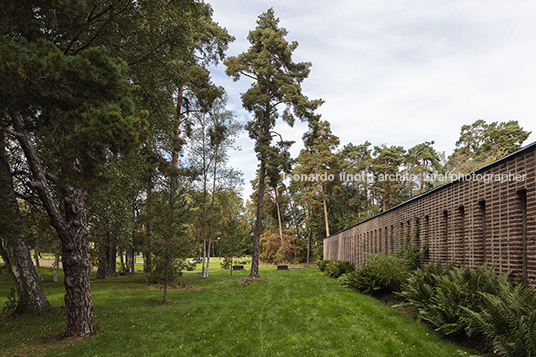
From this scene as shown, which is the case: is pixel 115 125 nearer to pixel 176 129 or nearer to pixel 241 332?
pixel 241 332

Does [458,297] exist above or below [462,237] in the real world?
below

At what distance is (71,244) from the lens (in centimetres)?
741

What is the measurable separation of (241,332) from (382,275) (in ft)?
17.5

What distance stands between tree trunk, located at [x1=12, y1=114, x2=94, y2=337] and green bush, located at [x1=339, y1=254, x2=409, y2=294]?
8807 mm

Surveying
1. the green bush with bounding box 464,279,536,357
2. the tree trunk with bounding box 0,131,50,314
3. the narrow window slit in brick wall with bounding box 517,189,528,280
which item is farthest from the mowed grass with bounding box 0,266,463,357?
the narrow window slit in brick wall with bounding box 517,189,528,280

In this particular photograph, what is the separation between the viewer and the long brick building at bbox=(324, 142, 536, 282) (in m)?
5.30

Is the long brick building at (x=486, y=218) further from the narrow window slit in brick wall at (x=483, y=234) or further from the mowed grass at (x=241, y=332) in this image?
the mowed grass at (x=241, y=332)

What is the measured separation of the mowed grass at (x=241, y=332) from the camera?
6034 millimetres

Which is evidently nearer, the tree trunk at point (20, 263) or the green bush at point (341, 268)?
the tree trunk at point (20, 263)

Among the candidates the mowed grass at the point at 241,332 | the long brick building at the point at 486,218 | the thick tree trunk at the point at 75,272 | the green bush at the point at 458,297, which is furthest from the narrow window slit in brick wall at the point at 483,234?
the thick tree trunk at the point at 75,272

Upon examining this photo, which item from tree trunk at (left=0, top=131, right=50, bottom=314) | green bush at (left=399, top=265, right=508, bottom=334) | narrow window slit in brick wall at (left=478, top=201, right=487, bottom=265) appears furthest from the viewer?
tree trunk at (left=0, top=131, right=50, bottom=314)

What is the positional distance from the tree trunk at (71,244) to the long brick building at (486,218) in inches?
358

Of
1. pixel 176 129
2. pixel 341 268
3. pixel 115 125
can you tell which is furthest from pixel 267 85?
pixel 115 125

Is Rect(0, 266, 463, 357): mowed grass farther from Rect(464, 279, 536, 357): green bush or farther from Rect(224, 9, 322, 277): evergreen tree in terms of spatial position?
Rect(224, 9, 322, 277): evergreen tree
